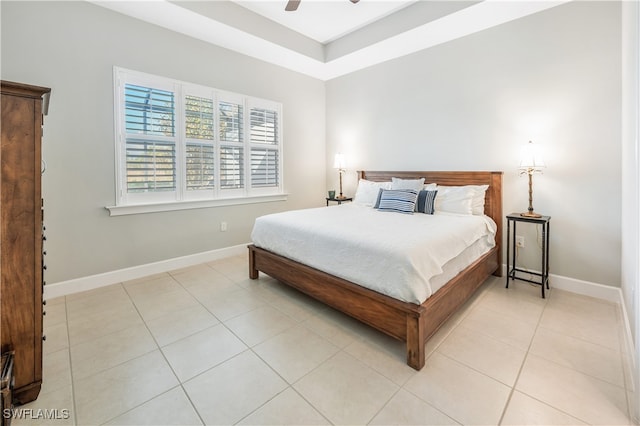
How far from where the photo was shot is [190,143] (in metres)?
3.48

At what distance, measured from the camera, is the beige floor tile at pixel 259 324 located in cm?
206

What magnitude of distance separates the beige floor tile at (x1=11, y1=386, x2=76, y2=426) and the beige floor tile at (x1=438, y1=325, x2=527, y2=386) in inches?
81.0

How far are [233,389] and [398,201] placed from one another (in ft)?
7.78

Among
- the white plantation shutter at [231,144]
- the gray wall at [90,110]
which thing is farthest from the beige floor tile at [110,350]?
the white plantation shutter at [231,144]

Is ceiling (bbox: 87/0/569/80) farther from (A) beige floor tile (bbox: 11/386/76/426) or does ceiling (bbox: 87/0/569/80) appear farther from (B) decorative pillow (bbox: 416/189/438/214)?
(A) beige floor tile (bbox: 11/386/76/426)

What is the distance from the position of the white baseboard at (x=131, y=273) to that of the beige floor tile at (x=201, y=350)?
1.55 m

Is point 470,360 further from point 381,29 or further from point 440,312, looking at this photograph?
→ point 381,29

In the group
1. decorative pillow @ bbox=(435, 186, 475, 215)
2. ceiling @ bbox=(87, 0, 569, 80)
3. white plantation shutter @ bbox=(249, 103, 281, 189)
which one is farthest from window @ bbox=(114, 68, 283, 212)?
decorative pillow @ bbox=(435, 186, 475, 215)

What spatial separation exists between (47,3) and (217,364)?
3355 mm

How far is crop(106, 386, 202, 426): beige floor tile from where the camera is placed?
4.40ft

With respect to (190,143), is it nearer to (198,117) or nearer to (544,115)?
(198,117)

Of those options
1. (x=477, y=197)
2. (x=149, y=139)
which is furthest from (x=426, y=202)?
(x=149, y=139)

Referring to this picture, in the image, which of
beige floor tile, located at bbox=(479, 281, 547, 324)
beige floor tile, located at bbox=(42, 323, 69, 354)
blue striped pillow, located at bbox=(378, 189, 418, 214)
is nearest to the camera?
beige floor tile, located at bbox=(42, 323, 69, 354)

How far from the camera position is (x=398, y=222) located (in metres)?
2.62
